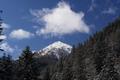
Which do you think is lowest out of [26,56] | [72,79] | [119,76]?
[119,76]

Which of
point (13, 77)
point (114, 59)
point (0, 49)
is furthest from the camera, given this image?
point (13, 77)

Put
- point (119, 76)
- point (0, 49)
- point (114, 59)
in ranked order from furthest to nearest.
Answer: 1. point (114, 59)
2. point (119, 76)
3. point (0, 49)

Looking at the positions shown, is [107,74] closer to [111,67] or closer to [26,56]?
[111,67]

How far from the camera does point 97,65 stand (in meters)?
99.8

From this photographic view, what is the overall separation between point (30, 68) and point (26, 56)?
55.0 inches

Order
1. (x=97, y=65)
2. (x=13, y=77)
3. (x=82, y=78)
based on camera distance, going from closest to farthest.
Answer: (x=13, y=77)
(x=82, y=78)
(x=97, y=65)

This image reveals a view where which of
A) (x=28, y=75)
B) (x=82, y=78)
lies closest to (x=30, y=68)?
(x=28, y=75)

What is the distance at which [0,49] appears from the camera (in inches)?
1380

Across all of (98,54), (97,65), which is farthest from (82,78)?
(98,54)

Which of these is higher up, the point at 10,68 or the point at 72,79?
the point at 72,79

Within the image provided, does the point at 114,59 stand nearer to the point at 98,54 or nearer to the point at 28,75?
the point at 28,75

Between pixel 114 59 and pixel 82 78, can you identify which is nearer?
pixel 114 59

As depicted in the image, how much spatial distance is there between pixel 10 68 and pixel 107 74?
18.2 metres

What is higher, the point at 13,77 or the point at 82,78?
the point at 82,78
